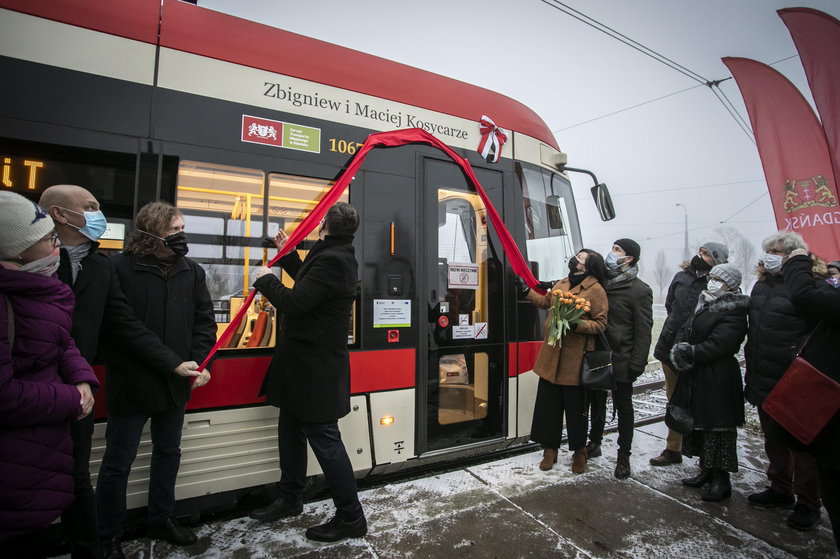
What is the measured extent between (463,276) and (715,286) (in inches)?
78.7

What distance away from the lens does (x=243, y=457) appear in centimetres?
280

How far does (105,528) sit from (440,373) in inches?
90.1

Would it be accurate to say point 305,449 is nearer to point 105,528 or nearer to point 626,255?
point 105,528

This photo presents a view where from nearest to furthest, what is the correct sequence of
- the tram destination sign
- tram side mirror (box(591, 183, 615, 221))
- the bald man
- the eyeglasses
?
the eyeglasses
the bald man
the tram destination sign
tram side mirror (box(591, 183, 615, 221))

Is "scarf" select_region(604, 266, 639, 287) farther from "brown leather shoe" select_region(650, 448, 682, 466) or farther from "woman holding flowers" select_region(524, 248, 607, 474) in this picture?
"brown leather shoe" select_region(650, 448, 682, 466)

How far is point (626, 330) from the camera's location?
12.5ft

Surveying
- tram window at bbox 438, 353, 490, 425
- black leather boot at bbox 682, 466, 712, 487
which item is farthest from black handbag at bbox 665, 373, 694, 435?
tram window at bbox 438, 353, 490, 425

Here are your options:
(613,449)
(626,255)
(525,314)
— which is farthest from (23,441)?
(613,449)

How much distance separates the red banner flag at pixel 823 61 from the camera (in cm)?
555

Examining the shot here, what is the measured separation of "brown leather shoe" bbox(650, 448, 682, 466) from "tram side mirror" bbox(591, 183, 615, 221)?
241 centimetres

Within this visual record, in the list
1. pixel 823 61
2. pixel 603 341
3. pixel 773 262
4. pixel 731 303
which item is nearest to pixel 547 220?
pixel 603 341

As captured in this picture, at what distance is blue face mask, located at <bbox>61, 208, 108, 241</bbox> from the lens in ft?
6.91

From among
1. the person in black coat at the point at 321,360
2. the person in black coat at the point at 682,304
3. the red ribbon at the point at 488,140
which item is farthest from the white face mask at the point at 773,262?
the person in black coat at the point at 321,360

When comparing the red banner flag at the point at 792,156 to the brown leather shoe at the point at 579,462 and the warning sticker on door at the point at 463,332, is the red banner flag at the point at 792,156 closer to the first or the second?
the brown leather shoe at the point at 579,462
